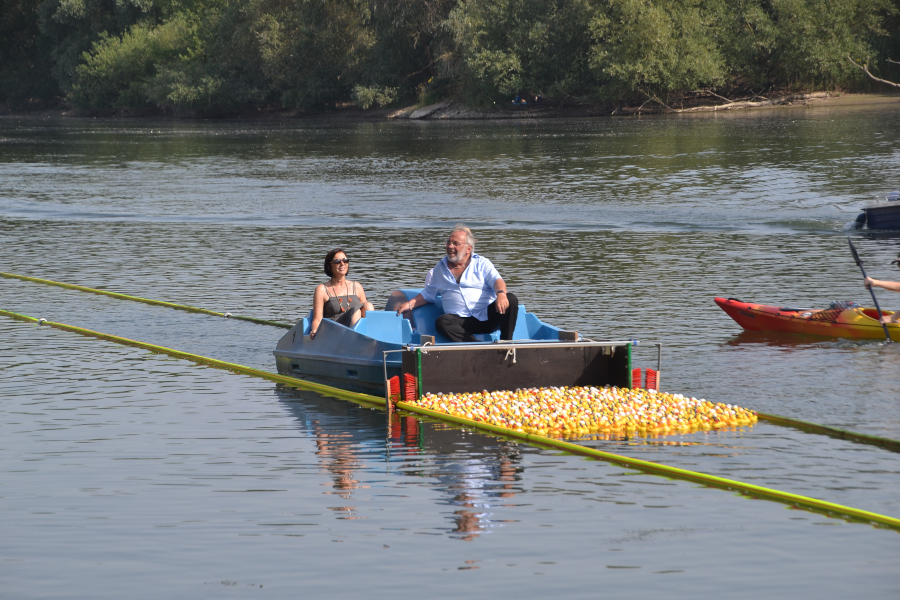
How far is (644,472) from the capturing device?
845cm

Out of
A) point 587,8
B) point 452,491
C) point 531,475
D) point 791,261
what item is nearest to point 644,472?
point 531,475

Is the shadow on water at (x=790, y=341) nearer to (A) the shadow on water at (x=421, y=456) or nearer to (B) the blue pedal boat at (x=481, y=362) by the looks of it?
(B) the blue pedal boat at (x=481, y=362)

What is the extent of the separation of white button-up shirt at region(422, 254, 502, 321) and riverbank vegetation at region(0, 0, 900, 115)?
5044cm

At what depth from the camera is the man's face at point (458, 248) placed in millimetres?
11086

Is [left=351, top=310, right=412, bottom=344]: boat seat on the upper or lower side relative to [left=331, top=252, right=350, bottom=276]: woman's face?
lower

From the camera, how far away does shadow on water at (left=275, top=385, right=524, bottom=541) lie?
7.82 metres

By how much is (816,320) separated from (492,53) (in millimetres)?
56965

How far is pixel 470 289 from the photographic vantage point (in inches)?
445

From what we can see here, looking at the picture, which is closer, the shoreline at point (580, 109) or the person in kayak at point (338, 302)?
the person in kayak at point (338, 302)

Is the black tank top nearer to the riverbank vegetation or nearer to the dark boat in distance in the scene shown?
the dark boat in distance

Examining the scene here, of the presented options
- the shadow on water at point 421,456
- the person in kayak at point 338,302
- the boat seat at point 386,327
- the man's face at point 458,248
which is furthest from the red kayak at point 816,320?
the shadow on water at point 421,456

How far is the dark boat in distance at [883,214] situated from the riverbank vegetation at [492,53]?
121ft

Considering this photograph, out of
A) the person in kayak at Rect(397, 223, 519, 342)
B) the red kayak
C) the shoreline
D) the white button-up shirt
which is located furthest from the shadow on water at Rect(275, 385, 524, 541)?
the shoreline

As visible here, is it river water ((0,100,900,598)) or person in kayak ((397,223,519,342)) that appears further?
person in kayak ((397,223,519,342))
